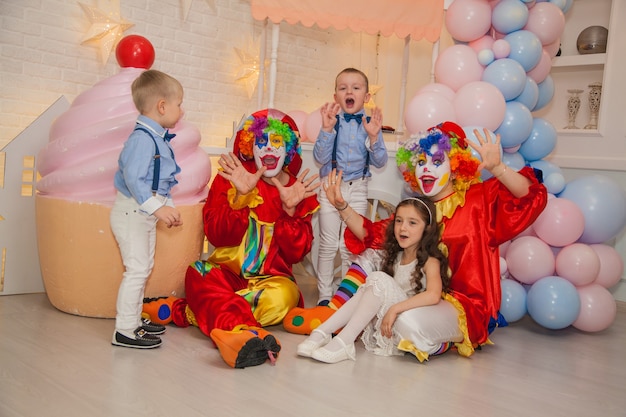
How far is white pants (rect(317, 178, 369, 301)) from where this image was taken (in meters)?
3.74

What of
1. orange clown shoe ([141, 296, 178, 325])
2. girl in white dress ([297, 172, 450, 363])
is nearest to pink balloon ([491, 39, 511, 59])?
girl in white dress ([297, 172, 450, 363])

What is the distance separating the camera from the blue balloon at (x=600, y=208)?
12.4 ft

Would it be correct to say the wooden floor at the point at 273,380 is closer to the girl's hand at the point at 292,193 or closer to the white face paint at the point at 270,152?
the girl's hand at the point at 292,193

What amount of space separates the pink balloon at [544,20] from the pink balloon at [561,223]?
43.4 inches

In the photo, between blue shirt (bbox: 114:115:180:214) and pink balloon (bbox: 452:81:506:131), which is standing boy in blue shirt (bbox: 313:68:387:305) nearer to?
pink balloon (bbox: 452:81:506:131)

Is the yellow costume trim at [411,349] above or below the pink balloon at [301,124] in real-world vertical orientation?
below

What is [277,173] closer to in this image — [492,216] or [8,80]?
[492,216]

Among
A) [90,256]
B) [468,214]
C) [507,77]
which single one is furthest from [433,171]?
[90,256]

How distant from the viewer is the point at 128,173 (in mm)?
2775

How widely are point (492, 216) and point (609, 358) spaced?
0.94 m

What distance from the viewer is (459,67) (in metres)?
3.94

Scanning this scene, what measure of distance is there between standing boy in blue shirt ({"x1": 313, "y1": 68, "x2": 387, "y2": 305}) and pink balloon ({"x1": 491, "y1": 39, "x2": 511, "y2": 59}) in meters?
0.87

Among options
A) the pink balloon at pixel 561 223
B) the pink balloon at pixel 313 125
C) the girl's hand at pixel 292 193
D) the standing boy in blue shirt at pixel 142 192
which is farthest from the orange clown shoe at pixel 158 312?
the pink balloon at pixel 561 223

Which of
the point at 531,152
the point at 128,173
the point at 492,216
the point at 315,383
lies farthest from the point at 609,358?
the point at 128,173
